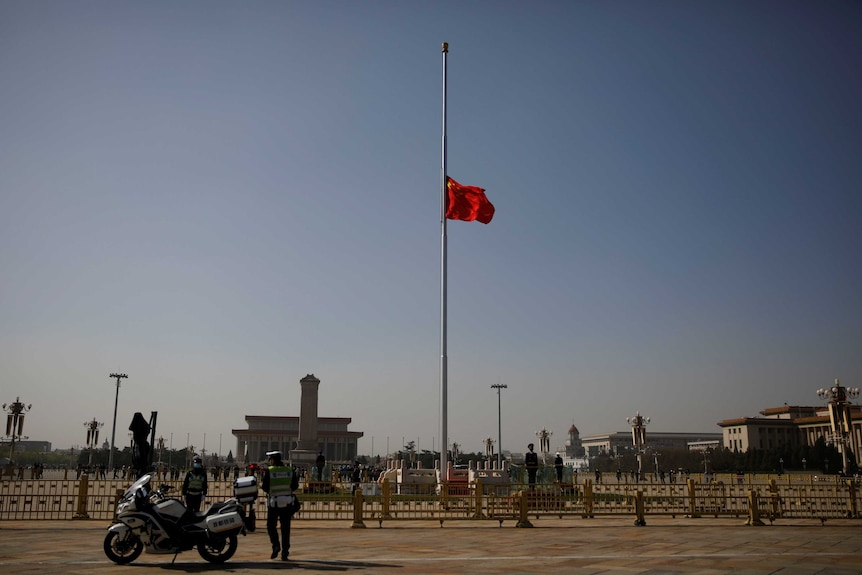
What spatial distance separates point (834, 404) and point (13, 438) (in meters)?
47.2

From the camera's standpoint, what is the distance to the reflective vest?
909 cm

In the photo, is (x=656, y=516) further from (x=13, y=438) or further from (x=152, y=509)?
(x=13, y=438)

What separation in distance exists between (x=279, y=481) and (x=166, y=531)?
1532 millimetres

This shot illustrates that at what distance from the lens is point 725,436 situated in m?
103

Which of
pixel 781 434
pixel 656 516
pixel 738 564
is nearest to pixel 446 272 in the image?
pixel 656 516

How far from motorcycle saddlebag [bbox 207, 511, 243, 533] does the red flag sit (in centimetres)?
1628

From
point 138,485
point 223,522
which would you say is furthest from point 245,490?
point 138,485

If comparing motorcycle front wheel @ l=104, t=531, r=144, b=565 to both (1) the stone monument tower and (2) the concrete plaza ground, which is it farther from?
(1) the stone monument tower

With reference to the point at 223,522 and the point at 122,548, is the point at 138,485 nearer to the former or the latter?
the point at 122,548

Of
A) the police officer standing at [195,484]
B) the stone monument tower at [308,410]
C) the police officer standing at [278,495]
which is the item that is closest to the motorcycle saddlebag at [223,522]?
the police officer standing at [278,495]

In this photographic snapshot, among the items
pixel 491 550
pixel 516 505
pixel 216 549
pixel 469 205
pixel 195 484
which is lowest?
pixel 491 550

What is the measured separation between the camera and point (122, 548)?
8.30m

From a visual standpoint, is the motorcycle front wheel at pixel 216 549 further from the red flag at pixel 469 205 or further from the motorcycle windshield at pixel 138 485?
the red flag at pixel 469 205

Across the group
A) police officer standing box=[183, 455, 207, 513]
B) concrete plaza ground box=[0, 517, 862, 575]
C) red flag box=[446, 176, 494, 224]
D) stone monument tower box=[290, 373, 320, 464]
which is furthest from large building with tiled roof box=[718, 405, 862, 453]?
police officer standing box=[183, 455, 207, 513]
